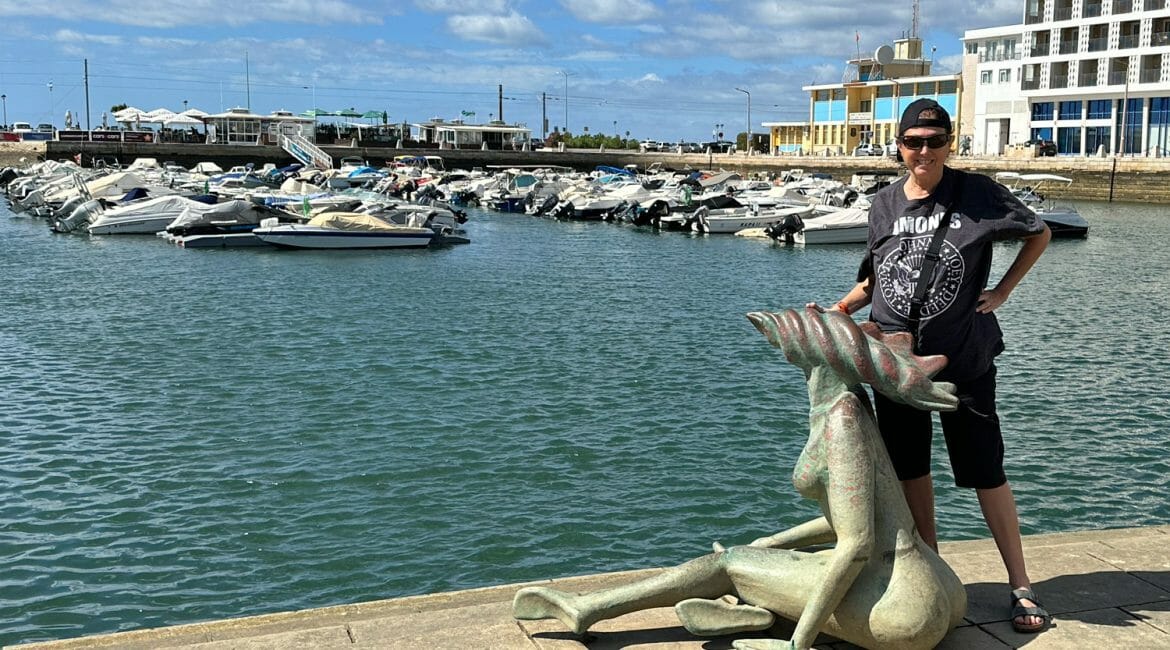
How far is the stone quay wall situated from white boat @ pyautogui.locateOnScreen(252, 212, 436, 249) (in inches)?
1642

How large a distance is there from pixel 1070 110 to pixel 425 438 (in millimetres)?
78011

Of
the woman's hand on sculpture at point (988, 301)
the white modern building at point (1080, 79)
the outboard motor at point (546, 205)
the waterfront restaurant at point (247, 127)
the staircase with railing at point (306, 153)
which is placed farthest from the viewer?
the waterfront restaurant at point (247, 127)

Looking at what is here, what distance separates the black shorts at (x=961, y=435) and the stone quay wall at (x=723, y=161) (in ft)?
209

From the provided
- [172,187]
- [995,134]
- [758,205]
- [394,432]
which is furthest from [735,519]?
[995,134]

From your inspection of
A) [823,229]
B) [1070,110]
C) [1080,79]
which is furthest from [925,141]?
[1070,110]

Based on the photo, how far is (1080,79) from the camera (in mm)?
78188

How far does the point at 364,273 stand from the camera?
29.3 m

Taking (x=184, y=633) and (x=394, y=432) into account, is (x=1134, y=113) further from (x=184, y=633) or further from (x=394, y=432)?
(x=184, y=633)

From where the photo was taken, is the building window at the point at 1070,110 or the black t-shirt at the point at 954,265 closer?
the black t-shirt at the point at 954,265

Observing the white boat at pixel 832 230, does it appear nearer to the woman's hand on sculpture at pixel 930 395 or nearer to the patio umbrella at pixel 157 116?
the woman's hand on sculpture at pixel 930 395

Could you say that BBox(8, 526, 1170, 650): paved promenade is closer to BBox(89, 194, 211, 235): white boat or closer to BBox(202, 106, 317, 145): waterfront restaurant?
BBox(89, 194, 211, 235): white boat

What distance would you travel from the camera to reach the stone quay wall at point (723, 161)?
63812mm

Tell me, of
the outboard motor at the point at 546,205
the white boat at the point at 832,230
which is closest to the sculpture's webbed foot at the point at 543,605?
the white boat at the point at 832,230

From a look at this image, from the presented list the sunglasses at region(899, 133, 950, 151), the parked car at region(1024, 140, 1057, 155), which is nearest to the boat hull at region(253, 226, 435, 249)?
the sunglasses at region(899, 133, 950, 151)
